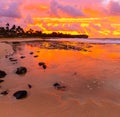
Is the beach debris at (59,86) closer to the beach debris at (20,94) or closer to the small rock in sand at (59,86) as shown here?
the small rock in sand at (59,86)

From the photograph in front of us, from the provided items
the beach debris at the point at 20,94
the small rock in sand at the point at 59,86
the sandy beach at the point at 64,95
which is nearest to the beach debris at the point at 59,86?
the small rock in sand at the point at 59,86

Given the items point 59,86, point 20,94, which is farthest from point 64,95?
point 20,94

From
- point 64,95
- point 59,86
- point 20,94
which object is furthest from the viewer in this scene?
point 59,86

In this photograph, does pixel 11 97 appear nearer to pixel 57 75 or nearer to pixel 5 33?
pixel 57 75

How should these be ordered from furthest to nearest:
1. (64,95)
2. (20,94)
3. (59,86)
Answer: (59,86), (64,95), (20,94)

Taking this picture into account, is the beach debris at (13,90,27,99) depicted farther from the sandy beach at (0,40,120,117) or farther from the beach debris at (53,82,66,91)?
the beach debris at (53,82,66,91)

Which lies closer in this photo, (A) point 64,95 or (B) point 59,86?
(A) point 64,95

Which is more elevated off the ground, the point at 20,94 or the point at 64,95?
the point at 20,94

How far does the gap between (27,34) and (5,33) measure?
836 inches

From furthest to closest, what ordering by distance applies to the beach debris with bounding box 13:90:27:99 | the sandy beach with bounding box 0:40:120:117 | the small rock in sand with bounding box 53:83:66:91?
the small rock in sand with bounding box 53:83:66:91, the beach debris with bounding box 13:90:27:99, the sandy beach with bounding box 0:40:120:117

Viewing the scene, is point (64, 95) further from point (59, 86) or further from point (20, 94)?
point (20, 94)

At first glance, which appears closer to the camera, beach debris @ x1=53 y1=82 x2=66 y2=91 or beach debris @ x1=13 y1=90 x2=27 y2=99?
beach debris @ x1=13 y1=90 x2=27 y2=99

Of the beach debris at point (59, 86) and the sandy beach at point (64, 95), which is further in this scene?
the beach debris at point (59, 86)

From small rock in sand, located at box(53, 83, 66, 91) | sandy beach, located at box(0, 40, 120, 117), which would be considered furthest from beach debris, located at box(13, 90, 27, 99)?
small rock in sand, located at box(53, 83, 66, 91)
